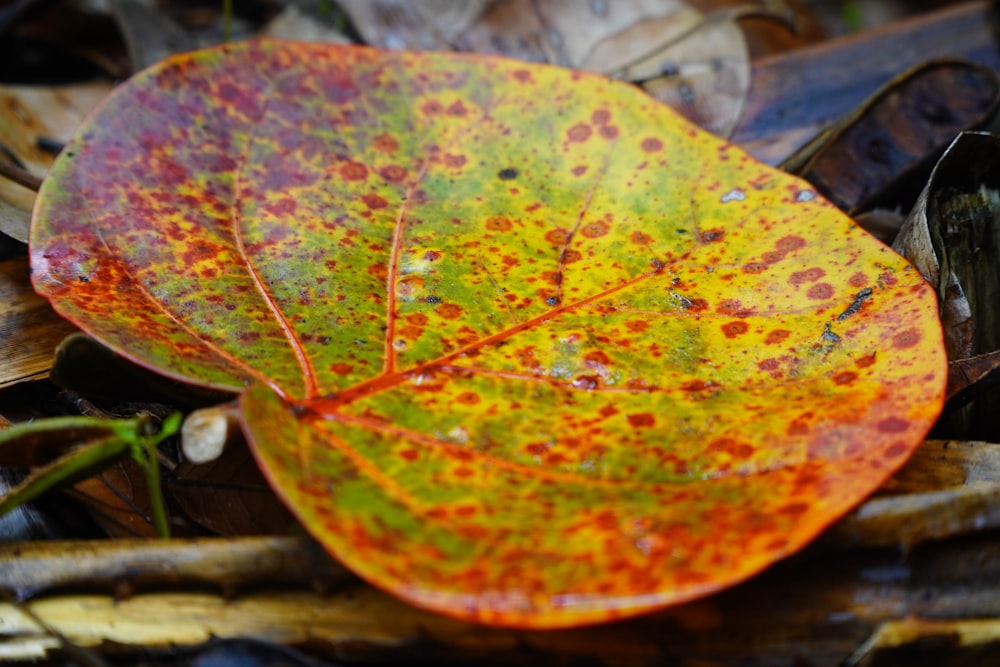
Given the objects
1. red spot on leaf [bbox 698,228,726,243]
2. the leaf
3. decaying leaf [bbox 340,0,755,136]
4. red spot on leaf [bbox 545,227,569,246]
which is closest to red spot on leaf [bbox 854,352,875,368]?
the leaf

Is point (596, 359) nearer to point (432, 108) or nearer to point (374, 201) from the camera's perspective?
point (374, 201)

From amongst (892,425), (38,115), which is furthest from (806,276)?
(38,115)

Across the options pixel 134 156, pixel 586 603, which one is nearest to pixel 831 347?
pixel 586 603

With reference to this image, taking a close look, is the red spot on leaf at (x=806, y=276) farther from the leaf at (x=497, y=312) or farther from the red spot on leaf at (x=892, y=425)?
the red spot on leaf at (x=892, y=425)

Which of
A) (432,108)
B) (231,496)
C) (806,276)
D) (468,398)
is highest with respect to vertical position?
(432,108)

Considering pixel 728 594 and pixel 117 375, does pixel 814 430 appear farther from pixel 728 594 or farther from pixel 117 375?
pixel 117 375

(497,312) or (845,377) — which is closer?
(845,377)

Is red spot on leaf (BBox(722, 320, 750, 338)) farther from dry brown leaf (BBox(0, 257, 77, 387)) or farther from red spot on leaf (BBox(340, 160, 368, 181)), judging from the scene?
dry brown leaf (BBox(0, 257, 77, 387))
